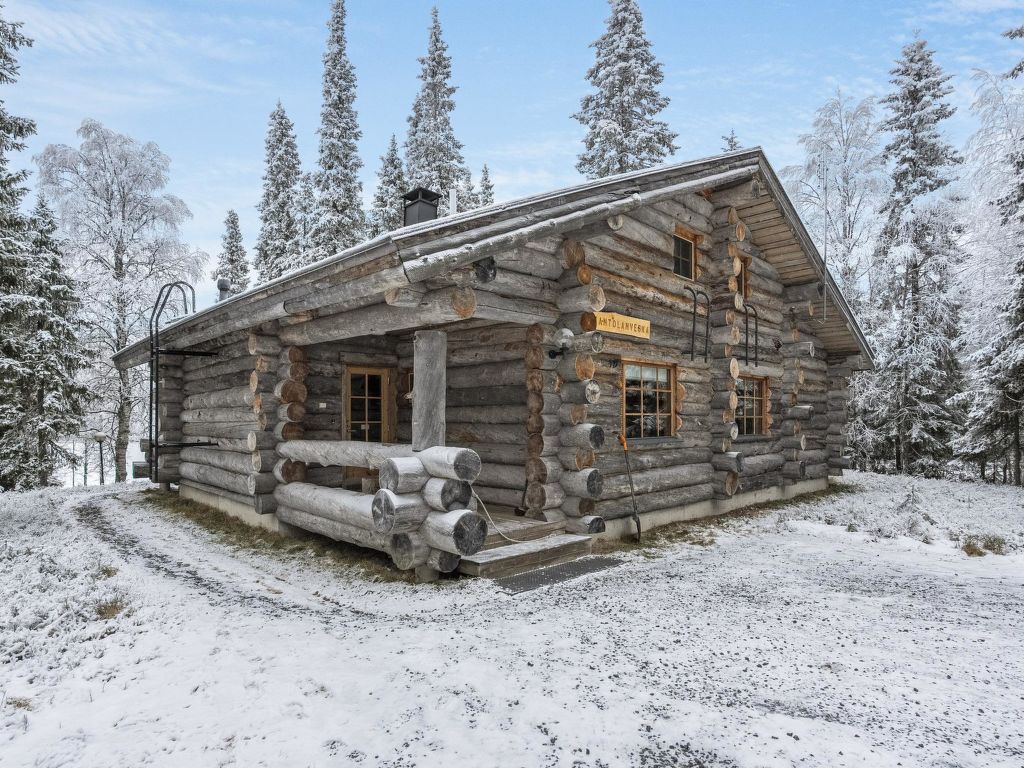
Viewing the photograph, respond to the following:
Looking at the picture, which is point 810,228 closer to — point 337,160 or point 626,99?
point 626,99

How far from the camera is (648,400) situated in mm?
9250

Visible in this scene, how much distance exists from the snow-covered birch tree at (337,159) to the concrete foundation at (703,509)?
15.7 metres

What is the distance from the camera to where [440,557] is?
19.7 feet

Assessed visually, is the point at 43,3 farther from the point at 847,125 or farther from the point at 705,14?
the point at 847,125

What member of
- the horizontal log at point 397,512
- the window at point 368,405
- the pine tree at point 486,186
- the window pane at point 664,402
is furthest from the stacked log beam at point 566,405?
the pine tree at point 486,186

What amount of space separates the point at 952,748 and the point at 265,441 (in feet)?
28.2

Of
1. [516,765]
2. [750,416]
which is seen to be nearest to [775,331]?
[750,416]

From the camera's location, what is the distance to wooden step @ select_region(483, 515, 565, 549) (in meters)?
6.63

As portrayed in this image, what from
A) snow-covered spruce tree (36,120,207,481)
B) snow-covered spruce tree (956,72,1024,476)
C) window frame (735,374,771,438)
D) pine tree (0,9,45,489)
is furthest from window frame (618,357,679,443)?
snow-covered spruce tree (36,120,207,481)

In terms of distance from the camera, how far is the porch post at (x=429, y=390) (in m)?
6.27

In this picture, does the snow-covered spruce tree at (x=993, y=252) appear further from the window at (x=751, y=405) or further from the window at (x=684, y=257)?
the window at (x=684, y=257)

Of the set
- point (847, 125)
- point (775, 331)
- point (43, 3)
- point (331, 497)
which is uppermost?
point (847, 125)

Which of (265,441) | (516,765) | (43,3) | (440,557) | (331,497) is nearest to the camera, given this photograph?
(516,765)

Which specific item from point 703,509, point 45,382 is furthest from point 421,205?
point 45,382
